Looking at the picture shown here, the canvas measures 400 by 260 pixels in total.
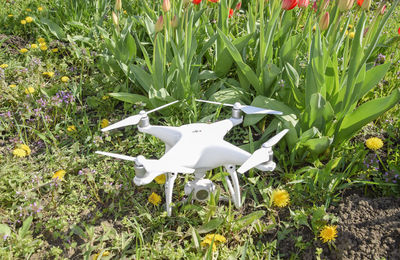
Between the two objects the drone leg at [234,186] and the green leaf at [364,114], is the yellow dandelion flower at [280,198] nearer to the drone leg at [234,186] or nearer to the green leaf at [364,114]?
the drone leg at [234,186]

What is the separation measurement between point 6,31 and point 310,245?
2.88m

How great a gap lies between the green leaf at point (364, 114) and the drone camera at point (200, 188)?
0.79 metres

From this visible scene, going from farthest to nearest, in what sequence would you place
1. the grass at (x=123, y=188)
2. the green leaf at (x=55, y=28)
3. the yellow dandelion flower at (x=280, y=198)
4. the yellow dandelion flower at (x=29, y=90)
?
the green leaf at (x=55, y=28) → the yellow dandelion flower at (x=29, y=90) → the yellow dandelion flower at (x=280, y=198) → the grass at (x=123, y=188)

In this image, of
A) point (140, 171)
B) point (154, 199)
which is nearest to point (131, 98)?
point (154, 199)

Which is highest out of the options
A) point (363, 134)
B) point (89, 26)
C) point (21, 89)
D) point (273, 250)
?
point (89, 26)

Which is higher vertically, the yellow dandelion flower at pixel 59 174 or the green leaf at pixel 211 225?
the yellow dandelion flower at pixel 59 174

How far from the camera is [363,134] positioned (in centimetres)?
206

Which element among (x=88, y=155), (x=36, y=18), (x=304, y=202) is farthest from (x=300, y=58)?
(x=36, y=18)

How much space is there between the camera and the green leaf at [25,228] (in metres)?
1.59

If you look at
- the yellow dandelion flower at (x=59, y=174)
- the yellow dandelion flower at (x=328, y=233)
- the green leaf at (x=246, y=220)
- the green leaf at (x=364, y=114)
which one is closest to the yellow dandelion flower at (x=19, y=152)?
the yellow dandelion flower at (x=59, y=174)

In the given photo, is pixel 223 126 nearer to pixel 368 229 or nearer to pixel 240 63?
pixel 240 63

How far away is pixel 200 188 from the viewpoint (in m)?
1.56

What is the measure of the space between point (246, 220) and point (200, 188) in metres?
0.27

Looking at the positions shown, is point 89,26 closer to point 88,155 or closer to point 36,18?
point 36,18
